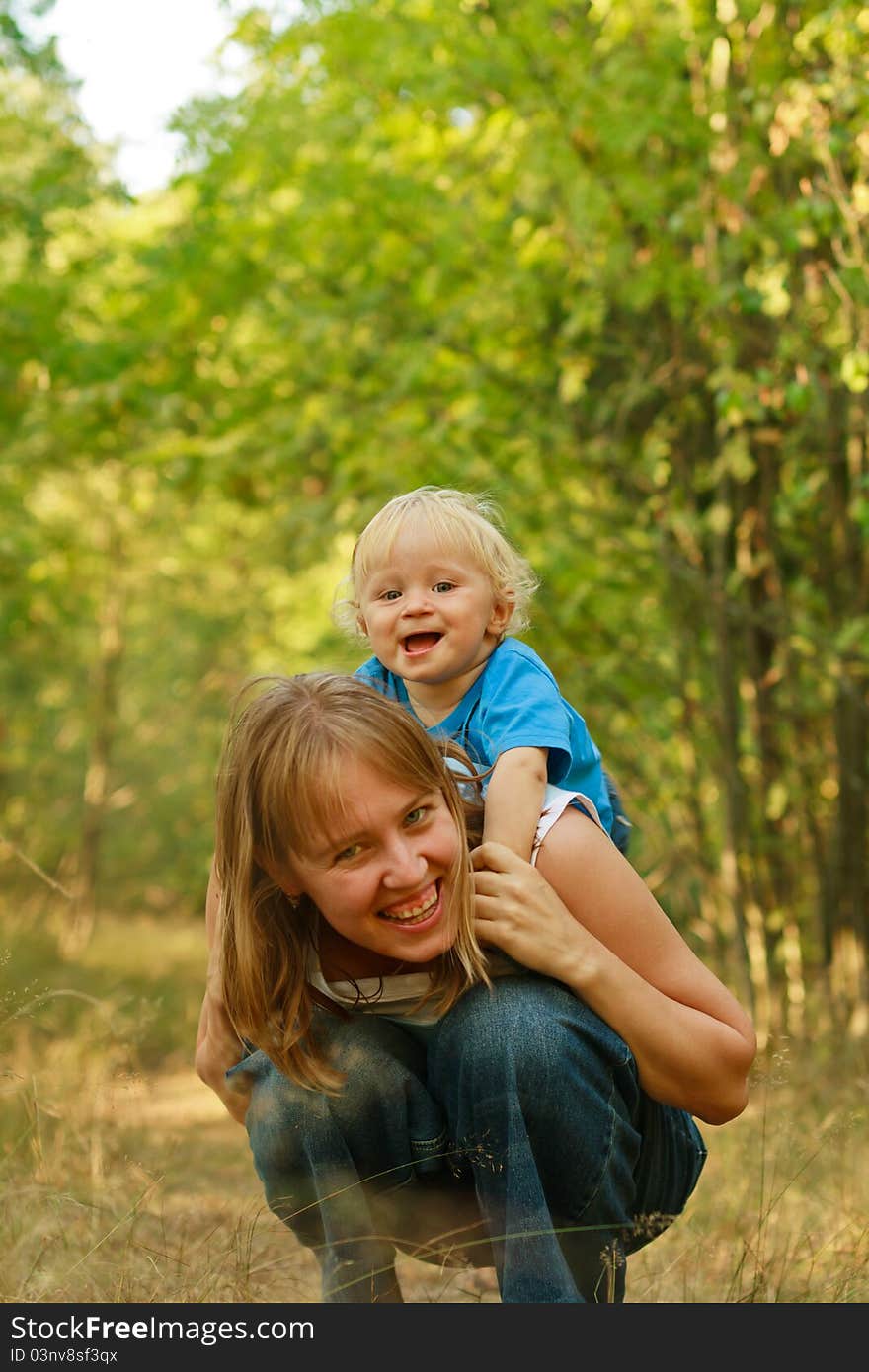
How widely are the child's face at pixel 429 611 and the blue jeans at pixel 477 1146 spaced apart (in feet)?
2.02

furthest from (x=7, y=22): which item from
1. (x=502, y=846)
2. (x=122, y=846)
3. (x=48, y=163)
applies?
(x=122, y=846)

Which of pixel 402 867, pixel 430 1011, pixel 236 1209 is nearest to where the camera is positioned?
pixel 402 867

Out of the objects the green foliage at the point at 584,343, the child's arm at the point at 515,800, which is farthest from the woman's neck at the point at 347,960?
the green foliage at the point at 584,343

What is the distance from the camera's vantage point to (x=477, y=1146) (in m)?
2.01

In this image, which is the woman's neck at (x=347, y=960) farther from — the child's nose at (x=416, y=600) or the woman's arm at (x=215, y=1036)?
the child's nose at (x=416, y=600)

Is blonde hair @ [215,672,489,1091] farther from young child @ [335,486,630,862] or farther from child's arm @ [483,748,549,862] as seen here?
young child @ [335,486,630,862]

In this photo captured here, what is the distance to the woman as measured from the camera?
198 centimetres

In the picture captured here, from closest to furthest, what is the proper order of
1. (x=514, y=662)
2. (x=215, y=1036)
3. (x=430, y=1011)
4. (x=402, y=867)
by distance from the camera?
(x=402, y=867) → (x=430, y=1011) → (x=215, y=1036) → (x=514, y=662)

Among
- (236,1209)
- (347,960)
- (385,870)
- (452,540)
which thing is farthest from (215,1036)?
(236,1209)

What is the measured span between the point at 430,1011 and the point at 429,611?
687 mm

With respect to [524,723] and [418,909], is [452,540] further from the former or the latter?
[418,909]

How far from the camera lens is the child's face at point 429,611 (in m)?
2.42

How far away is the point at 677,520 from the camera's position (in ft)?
18.6

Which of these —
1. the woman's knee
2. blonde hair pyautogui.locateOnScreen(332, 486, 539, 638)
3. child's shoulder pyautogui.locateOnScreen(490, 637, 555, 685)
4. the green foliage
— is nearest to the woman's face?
the woman's knee
